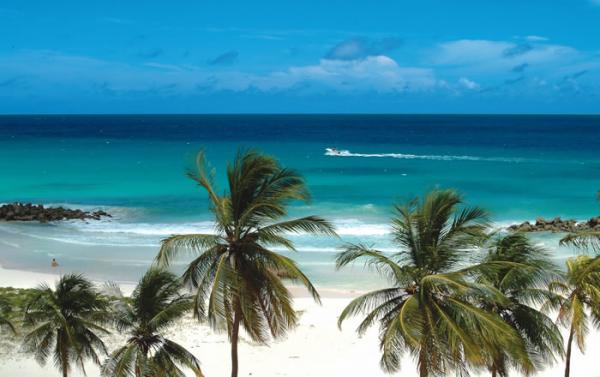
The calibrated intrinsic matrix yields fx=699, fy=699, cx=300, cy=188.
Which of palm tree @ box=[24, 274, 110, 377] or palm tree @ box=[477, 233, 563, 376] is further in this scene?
palm tree @ box=[24, 274, 110, 377]

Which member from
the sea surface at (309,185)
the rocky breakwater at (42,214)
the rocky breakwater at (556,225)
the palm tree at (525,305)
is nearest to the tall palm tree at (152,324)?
the sea surface at (309,185)

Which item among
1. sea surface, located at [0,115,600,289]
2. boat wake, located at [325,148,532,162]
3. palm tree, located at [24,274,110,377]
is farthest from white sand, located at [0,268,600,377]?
boat wake, located at [325,148,532,162]

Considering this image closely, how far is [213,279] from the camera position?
13.3 m

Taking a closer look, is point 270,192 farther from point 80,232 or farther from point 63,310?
point 80,232

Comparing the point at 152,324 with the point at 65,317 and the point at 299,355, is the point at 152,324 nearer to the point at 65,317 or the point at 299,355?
the point at 65,317

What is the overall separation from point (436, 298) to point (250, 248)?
11.9 feet


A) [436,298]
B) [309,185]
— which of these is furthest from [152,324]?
[309,185]

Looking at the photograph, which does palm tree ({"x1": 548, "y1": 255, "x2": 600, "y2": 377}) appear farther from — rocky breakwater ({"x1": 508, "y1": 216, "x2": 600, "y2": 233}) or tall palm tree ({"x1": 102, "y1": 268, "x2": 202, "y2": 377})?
rocky breakwater ({"x1": 508, "y1": 216, "x2": 600, "y2": 233})

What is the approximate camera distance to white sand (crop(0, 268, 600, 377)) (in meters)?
19.1

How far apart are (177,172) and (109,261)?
37.5m

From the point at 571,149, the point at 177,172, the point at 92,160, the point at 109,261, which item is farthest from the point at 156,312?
the point at 571,149

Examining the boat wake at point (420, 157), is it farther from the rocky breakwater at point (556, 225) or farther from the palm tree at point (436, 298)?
the palm tree at point (436, 298)

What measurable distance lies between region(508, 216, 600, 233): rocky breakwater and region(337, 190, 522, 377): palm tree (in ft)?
93.2

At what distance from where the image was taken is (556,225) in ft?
136
